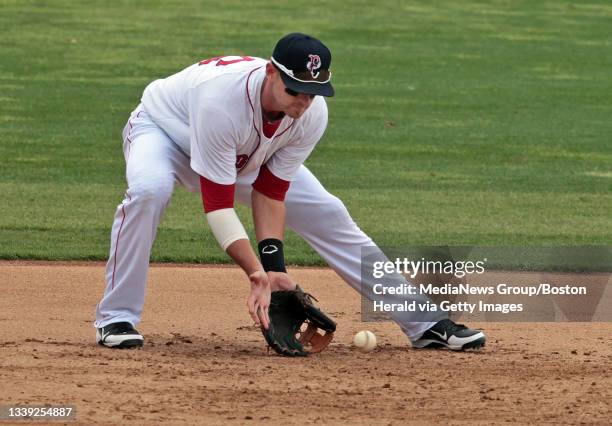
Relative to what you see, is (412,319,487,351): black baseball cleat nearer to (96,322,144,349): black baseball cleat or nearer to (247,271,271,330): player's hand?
(247,271,271,330): player's hand

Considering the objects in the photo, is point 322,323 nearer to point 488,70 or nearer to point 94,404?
point 94,404

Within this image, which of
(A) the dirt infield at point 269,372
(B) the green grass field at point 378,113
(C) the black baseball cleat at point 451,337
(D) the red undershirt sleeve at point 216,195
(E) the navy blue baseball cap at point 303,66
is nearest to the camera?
(A) the dirt infield at point 269,372

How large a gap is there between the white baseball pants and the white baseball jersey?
11 cm

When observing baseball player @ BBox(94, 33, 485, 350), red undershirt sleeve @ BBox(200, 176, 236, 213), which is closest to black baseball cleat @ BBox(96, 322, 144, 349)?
baseball player @ BBox(94, 33, 485, 350)

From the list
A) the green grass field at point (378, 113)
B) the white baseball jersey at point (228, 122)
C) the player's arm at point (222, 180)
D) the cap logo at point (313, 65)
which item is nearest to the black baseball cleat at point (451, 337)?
the player's arm at point (222, 180)

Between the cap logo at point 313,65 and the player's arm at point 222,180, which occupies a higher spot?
the cap logo at point 313,65

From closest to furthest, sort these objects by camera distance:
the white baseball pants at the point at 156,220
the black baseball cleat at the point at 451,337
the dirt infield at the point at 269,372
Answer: the dirt infield at the point at 269,372 < the white baseball pants at the point at 156,220 < the black baseball cleat at the point at 451,337

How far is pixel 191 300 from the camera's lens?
25.9 feet

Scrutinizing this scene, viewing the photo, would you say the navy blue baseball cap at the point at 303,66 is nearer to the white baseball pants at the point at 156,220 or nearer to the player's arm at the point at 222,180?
the player's arm at the point at 222,180

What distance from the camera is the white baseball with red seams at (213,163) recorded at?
5.89 metres

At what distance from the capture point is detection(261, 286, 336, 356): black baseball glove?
6293 millimetres

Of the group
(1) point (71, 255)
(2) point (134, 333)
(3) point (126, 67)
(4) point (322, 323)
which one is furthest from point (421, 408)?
(3) point (126, 67)

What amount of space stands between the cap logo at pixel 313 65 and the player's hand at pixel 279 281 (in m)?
1.11

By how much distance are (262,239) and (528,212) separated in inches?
188
